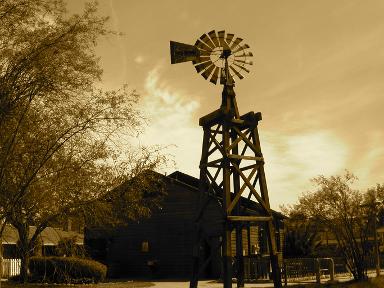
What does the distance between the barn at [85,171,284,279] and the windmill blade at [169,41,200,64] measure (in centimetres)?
1313

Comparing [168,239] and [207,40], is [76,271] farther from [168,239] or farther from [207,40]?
[207,40]

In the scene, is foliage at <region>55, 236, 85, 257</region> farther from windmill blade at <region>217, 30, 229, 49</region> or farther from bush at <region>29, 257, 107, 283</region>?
windmill blade at <region>217, 30, 229, 49</region>

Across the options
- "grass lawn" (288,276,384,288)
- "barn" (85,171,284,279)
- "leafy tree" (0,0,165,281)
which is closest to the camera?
"leafy tree" (0,0,165,281)

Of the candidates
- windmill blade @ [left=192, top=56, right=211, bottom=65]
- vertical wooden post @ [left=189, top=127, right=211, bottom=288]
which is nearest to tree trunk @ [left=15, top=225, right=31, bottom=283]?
vertical wooden post @ [left=189, top=127, right=211, bottom=288]

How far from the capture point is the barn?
2880 cm

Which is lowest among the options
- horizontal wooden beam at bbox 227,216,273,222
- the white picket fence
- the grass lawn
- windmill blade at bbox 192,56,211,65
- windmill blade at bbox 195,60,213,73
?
the grass lawn

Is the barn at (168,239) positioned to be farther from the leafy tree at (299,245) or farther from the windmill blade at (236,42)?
the windmill blade at (236,42)

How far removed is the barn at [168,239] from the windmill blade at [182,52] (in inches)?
517

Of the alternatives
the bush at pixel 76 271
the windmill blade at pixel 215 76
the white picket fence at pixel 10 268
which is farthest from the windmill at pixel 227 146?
the white picket fence at pixel 10 268

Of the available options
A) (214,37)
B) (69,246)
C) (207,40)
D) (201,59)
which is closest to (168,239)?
(69,246)

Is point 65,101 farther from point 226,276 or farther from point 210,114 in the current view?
point 226,276

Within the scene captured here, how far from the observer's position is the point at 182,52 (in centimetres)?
1698

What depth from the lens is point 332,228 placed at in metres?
22.5

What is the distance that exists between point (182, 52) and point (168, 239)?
52.7 feet
